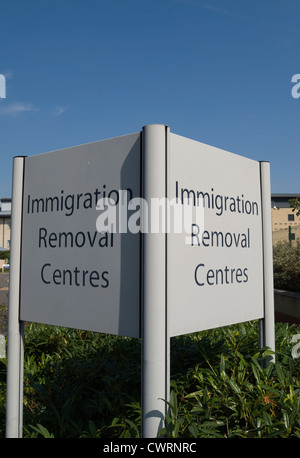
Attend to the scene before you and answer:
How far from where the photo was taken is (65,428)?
3.29 m

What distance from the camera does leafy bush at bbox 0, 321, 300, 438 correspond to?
2.79 metres

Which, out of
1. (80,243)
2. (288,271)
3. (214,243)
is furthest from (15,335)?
(288,271)

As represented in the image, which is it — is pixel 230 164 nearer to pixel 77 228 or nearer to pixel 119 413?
pixel 77 228

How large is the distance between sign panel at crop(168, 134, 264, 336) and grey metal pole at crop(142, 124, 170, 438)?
3.3 inches

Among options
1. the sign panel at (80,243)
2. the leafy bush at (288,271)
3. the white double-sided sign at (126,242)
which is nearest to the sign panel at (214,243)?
the white double-sided sign at (126,242)

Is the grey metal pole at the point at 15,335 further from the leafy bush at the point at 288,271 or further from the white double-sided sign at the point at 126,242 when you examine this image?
the leafy bush at the point at 288,271

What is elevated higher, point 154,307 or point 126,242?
point 126,242

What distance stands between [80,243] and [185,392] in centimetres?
132

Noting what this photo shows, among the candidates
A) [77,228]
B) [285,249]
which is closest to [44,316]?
[77,228]

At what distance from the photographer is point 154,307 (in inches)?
98.2

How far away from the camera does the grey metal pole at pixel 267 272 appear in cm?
352

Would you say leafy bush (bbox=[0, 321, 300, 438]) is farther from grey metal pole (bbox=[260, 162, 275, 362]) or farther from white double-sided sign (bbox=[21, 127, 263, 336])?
white double-sided sign (bbox=[21, 127, 263, 336])

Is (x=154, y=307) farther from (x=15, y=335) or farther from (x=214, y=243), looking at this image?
(x=15, y=335)
